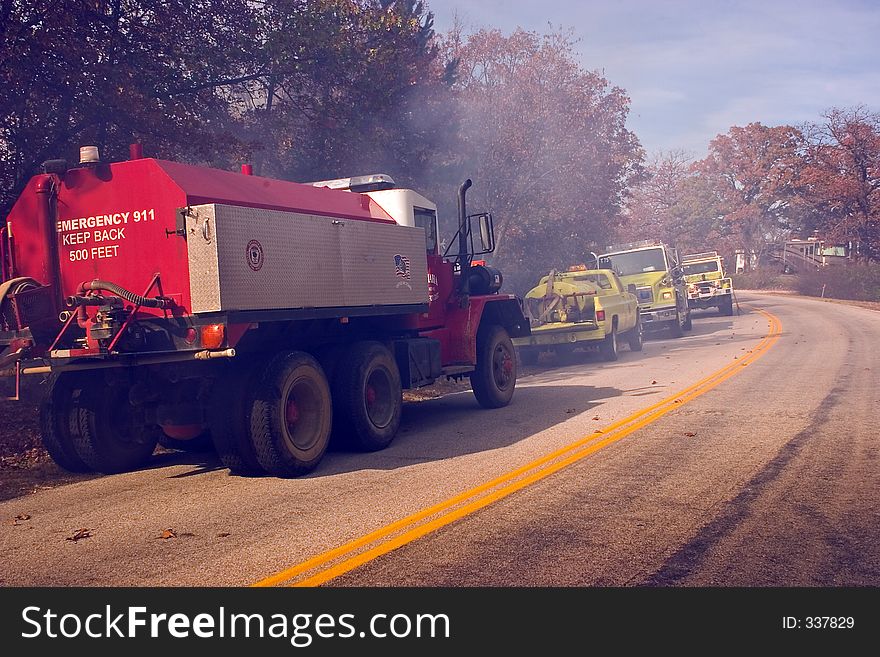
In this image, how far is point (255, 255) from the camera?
8125mm

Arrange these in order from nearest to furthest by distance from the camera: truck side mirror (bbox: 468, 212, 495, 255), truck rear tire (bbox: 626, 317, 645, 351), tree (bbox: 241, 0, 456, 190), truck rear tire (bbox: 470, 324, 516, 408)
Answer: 1. truck side mirror (bbox: 468, 212, 495, 255)
2. truck rear tire (bbox: 470, 324, 516, 408)
3. tree (bbox: 241, 0, 456, 190)
4. truck rear tire (bbox: 626, 317, 645, 351)

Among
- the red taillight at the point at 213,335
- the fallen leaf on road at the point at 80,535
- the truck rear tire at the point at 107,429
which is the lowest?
the fallen leaf on road at the point at 80,535

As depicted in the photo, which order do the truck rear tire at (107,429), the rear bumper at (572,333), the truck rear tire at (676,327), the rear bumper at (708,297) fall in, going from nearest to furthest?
1. the truck rear tire at (107,429)
2. the rear bumper at (572,333)
3. the truck rear tire at (676,327)
4. the rear bumper at (708,297)

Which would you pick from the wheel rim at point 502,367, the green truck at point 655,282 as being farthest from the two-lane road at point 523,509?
the green truck at point 655,282

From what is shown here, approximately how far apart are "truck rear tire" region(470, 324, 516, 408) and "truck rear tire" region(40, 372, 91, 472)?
5665mm

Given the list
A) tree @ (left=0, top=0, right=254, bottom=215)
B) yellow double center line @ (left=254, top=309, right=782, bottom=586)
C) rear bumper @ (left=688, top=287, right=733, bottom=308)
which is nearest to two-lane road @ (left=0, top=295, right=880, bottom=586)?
yellow double center line @ (left=254, top=309, right=782, bottom=586)

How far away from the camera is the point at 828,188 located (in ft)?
188

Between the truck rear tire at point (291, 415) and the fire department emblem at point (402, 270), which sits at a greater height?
the fire department emblem at point (402, 270)

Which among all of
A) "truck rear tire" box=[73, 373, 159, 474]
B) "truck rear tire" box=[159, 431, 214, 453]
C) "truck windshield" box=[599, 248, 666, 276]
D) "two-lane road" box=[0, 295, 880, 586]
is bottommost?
"two-lane road" box=[0, 295, 880, 586]

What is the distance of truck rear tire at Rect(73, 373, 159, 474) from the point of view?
8.91 metres

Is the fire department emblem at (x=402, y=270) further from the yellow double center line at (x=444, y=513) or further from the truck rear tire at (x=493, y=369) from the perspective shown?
the yellow double center line at (x=444, y=513)

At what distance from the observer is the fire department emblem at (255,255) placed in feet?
26.4

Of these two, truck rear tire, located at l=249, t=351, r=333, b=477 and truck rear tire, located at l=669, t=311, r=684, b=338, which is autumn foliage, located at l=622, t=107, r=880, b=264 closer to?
truck rear tire, located at l=669, t=311, r=684, b=338
